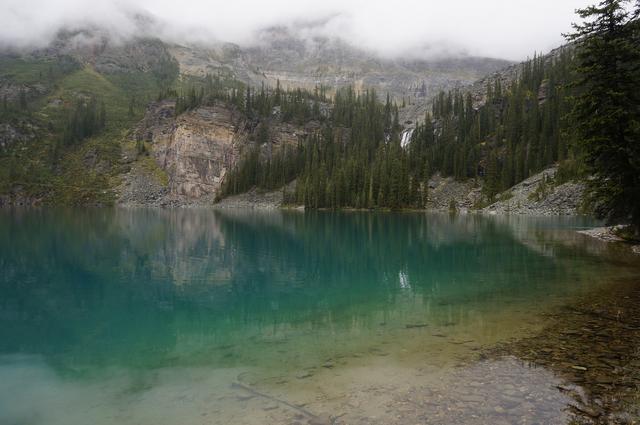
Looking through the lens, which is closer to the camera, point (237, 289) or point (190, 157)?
point (237, 289)

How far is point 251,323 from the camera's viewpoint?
18.0m

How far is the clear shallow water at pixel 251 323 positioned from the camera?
1099 cm

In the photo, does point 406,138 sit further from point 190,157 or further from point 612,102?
point 612,102

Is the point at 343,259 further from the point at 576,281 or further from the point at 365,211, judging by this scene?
the point at 365,211

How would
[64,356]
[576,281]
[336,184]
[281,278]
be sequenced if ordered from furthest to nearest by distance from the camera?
1. [336,184]
2. [281,278]
3. [576,281]
4. [64,356]

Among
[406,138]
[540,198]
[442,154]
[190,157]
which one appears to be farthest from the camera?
[406,138]

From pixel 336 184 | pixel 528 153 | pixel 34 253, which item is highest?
pixel 528 153

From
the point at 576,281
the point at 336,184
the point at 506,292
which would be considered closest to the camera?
the point at 506,292

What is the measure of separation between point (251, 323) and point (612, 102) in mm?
26705

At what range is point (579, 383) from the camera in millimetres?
10367

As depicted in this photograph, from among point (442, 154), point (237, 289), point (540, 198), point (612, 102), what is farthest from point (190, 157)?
point (612, 102)

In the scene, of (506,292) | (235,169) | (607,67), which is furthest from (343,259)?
(235,169)

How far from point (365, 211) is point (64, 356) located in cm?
12163

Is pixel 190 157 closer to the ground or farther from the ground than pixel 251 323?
farther from the ground
